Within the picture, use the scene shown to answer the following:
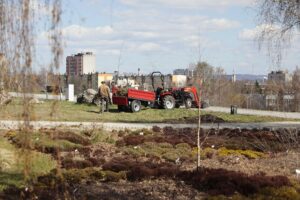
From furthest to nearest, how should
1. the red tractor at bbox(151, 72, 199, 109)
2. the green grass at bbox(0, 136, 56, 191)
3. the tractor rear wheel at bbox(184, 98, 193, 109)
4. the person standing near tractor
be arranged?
the tractor rear wheel at bbox(184, 98, 193, 109), the red tractor at bbox(151, 72, 199, 109), the person standing near tractor, the green grass at bbox(0, 136, 56, 191)

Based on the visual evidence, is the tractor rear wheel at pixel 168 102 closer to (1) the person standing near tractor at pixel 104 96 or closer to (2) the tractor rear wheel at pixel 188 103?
(2) the tractor rear wheel at pixel 188 103

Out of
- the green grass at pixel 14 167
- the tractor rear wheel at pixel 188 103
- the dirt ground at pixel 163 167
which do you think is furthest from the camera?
the tractor rear wheel at pixel 188 103

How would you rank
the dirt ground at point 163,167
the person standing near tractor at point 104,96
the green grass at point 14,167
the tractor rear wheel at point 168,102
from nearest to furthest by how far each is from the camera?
the dirt ground at point 163,167 < the green grass at point 14,167 < the person standing near tractor at point 104,96 < the tractor rear wheel at point 168,102

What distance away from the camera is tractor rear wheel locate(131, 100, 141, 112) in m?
29.2

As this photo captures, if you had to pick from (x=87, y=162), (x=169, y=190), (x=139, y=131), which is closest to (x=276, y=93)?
(x=139, y=131)

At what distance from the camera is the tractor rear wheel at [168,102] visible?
99.8 ft

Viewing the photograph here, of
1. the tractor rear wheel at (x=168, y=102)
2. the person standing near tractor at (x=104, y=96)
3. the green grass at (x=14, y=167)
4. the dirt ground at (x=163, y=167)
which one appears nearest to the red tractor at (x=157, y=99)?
the tractor rear wheel at (x=168, y=102)

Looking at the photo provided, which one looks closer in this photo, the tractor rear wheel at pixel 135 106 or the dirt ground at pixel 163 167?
the dirt ground at pixel 163 167

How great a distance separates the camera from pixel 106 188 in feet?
27.3

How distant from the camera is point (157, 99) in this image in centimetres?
3084

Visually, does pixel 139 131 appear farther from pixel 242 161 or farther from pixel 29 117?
pixel 29 117

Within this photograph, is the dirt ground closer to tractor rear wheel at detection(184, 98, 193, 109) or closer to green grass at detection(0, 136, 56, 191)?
green grass at detection(0, 136, 56, 191)

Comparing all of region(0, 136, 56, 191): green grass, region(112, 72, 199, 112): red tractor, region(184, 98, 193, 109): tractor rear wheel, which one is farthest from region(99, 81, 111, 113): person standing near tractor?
region(0, 136, 56, 191): green grass

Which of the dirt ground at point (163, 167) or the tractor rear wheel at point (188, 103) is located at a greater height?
the tractor rear wheel at point (188, 103)
